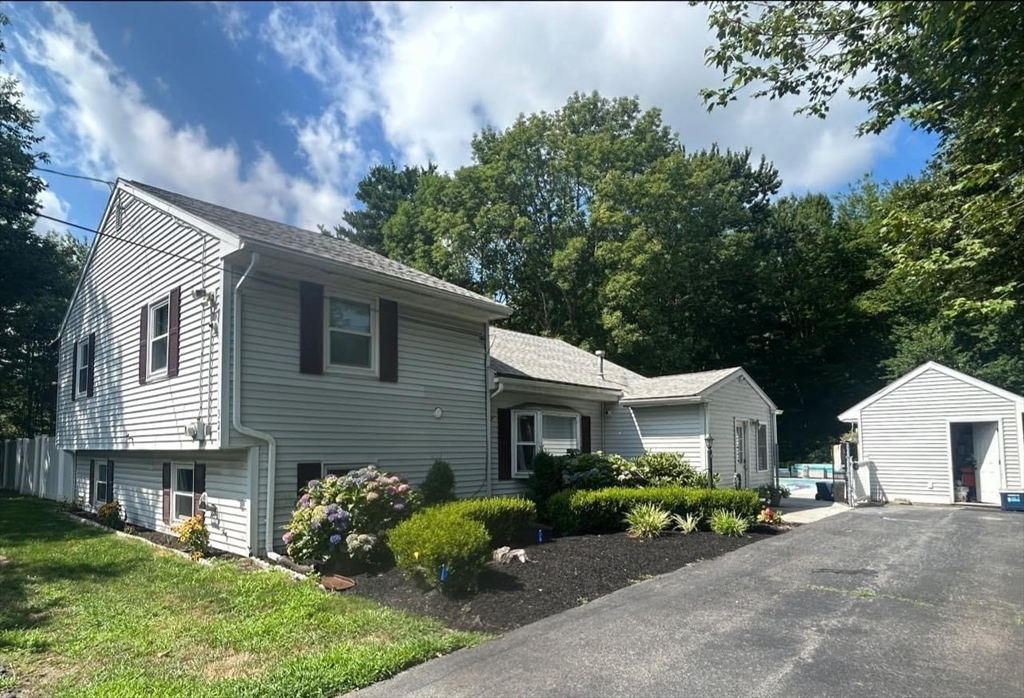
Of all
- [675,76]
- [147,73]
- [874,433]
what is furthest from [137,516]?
[874,433]

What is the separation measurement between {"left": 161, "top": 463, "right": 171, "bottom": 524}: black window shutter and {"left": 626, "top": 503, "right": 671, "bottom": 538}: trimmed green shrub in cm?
839

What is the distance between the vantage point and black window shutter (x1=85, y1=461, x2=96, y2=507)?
1521 centimetres

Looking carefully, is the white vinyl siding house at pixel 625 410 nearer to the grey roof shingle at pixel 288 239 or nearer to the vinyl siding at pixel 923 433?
the grey roof shingle at pixel 288 239

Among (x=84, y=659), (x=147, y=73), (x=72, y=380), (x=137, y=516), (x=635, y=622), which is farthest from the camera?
(x=72, y=380)

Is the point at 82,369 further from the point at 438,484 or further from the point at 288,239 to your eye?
the point at 438,484

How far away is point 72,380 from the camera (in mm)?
15391

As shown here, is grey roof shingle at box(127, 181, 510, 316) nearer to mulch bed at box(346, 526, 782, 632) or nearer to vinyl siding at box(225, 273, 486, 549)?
vinyl siding at box(225, 273, 486, 549)

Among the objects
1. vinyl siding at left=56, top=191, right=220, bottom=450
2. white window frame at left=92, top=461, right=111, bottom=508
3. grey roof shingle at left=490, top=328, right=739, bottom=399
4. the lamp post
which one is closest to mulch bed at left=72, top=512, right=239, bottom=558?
white window frame at left=92, top=461, right=111, bottom=508

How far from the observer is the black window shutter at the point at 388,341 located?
11109 millimetres

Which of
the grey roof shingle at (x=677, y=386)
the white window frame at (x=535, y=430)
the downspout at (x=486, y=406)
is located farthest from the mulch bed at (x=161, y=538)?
the grey roof shingle at (x=677, y=386)

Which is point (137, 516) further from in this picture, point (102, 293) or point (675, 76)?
point (675, 76)

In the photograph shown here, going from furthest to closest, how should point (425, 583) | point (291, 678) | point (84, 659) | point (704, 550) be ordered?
point (704, 550)
point (425, 583)
point (84, 659)
point (291, 678)

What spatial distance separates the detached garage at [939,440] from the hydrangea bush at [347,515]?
52.2 feet

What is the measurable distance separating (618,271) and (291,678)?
1011 inches
